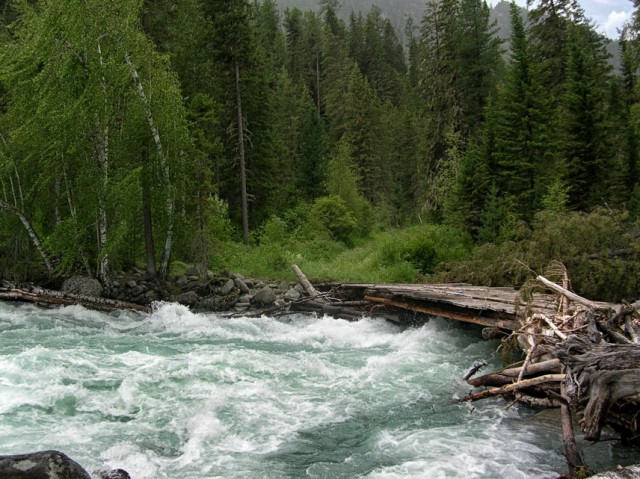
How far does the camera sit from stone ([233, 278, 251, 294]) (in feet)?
63.0

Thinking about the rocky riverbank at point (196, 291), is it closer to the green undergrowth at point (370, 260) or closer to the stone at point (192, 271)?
the stone at point (192, 271)

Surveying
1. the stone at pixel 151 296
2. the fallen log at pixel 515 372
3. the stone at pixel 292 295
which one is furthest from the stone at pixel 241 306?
the fallen log at pixel 515 372

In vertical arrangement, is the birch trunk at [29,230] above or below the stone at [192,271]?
above

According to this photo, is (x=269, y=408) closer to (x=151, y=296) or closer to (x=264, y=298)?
(x=264, y=298)

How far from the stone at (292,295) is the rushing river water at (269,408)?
442 centimetres

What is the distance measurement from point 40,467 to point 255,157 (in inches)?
1070

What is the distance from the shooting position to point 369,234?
118ft

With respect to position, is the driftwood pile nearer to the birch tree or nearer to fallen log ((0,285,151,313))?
fallen log ((0,285,151,313))

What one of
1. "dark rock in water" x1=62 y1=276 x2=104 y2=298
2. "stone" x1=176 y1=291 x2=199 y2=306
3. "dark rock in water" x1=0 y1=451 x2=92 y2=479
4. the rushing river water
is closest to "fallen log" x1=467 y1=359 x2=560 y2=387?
the rushing river water

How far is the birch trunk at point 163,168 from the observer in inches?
678

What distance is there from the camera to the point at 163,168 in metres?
18.0

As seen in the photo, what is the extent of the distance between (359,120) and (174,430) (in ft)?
121

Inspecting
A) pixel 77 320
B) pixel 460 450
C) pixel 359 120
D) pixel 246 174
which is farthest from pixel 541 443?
pixel 359 120

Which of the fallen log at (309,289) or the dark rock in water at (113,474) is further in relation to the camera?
the fallen log at (309,289)
